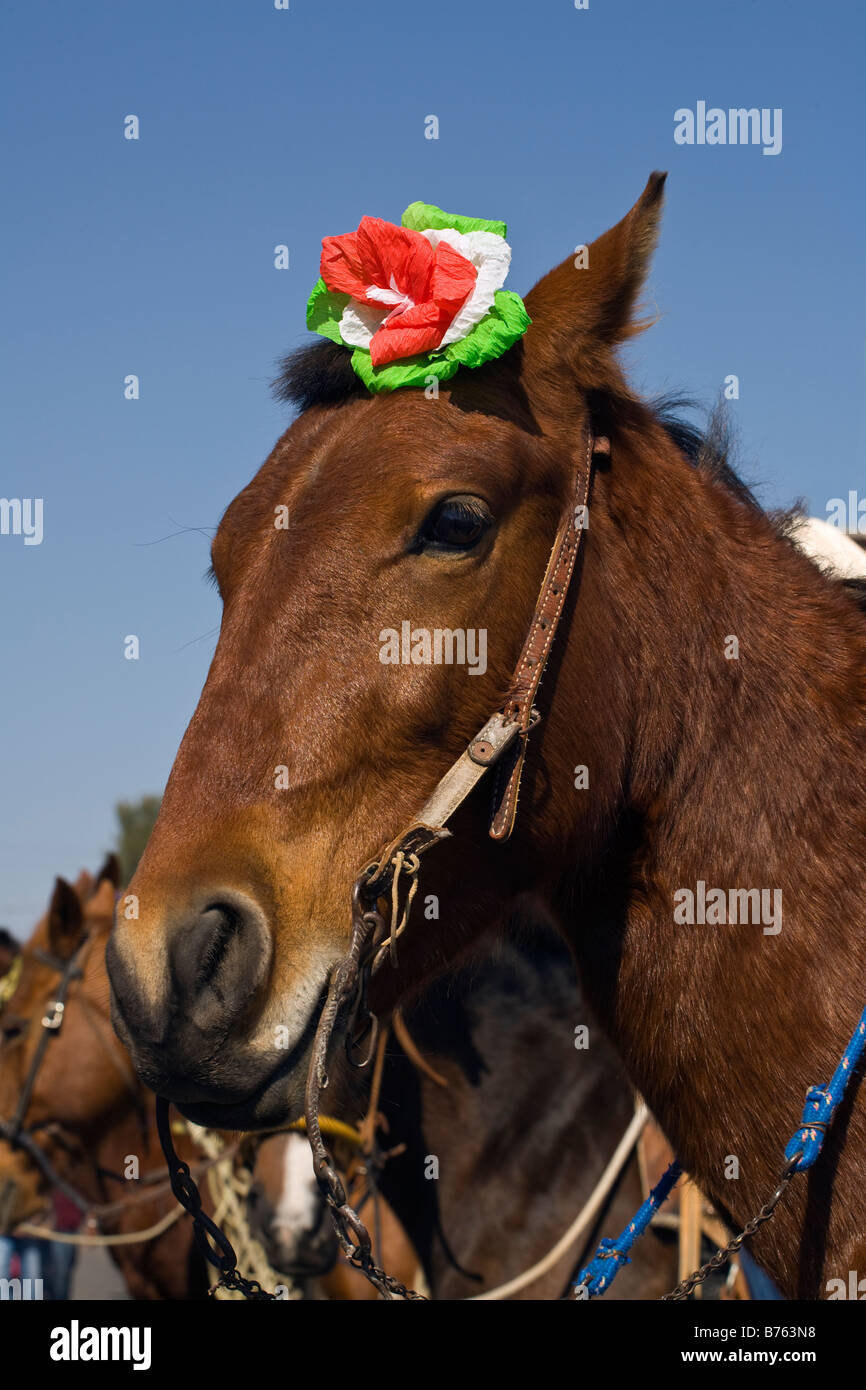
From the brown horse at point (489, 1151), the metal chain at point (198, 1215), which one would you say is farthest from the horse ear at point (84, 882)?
the metal chain at point (198, 1215)

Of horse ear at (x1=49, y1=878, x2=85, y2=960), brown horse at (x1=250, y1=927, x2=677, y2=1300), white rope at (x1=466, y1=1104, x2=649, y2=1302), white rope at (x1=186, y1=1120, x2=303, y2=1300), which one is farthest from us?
horse ear at (x1=49, y1=878, x2=85, y2=960)

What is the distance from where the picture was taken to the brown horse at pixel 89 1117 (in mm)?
7961

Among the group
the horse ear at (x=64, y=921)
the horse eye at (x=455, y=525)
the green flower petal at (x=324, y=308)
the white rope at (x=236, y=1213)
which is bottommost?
the white rope at (x=236, y=1213)

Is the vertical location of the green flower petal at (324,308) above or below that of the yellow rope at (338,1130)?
above

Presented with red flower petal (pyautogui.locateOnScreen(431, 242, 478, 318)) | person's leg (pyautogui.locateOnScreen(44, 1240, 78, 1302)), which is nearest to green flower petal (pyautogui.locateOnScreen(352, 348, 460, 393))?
red flower petal (pyautogui.locateOnScreen(431, 242, 478, 318))

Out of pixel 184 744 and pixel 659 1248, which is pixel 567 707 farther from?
pixel 659 1248

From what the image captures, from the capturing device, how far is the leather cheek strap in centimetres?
257

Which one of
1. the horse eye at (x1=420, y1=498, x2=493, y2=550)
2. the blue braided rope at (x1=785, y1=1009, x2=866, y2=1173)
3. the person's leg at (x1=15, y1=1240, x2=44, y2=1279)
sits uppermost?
the horse eye at (x1=420, y1=498, x2=493, y2=550)

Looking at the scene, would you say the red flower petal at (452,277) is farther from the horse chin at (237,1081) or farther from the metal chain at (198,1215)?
the metal chain at (198,1215)

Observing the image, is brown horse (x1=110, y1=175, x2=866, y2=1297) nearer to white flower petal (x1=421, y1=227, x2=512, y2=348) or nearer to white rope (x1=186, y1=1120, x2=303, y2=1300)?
white flower petal (x1=421, y1=227, x2=512, y2=348)

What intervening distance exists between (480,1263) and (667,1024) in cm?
405

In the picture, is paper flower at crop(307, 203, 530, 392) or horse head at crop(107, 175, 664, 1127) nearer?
horse head at crop(107, 175, 664, 1127)

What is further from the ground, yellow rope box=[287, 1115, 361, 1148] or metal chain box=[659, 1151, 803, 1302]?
metal chain box=[659, 1151, 803, 1302]

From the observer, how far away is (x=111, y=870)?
862cm
